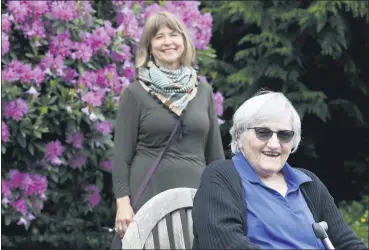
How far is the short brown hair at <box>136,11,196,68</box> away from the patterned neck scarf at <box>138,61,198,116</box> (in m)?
0.05

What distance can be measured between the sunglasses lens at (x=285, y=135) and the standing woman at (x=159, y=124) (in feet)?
4.42

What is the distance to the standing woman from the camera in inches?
178

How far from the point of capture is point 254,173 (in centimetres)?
320

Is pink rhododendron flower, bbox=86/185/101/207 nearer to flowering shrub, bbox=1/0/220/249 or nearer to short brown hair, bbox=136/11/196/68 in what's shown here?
flowering shrub, bbox=1/0/220/249

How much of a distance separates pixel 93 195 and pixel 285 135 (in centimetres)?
359

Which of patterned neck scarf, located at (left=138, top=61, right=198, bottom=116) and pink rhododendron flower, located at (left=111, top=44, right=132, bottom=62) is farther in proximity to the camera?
pink rhododendron flower, located at (left=111, top=44, right=132, bottom=62)

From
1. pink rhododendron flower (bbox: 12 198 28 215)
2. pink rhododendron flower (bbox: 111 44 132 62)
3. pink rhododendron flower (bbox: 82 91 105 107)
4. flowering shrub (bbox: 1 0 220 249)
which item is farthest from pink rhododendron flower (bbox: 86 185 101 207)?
pink rhododendron flower (bbox: 111 44 132 62)

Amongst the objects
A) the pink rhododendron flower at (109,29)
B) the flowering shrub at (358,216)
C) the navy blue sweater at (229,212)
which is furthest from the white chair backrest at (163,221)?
the flowering shrub at (358,216)

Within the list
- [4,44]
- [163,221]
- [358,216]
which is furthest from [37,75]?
[358,216]

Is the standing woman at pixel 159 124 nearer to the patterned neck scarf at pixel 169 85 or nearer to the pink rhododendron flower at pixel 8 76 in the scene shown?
the patterned neck scarf at pixel 169 85

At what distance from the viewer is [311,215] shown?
124 inches

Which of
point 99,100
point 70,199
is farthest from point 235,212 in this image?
point 70,199

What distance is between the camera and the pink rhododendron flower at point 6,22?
5.96 metres

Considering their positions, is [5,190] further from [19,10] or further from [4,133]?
[19,10]
